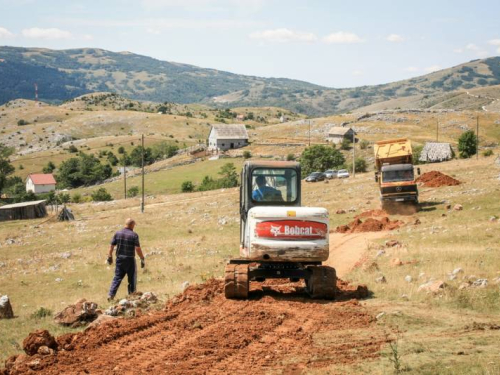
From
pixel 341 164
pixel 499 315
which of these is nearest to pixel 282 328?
pixel 499 315

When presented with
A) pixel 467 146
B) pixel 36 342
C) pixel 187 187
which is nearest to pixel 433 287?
pixel 36 342

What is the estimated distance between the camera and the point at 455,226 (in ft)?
85.7

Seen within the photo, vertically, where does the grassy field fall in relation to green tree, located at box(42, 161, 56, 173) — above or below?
above

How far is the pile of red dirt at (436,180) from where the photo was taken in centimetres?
4272

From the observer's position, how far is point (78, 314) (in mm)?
12438

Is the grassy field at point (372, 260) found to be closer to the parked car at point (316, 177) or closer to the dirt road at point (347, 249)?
the dirt road at point (347, 249)

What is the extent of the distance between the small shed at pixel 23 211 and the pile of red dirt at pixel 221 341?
60247 millimetres

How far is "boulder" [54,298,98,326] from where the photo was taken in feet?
40.8

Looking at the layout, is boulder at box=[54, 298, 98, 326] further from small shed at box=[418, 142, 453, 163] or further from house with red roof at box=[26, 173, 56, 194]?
house with red roof at box=[26, 173, 56, 194]

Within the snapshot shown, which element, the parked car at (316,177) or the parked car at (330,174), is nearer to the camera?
the parked car at (316,177)

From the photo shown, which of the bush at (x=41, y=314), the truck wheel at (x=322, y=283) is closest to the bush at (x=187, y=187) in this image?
the bush at (x=41, y=314)

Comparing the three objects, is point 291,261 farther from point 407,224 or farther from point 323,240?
point 407,224

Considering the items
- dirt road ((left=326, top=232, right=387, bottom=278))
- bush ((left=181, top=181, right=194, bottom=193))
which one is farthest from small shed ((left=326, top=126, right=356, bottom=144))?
dirt road ((left=326, top=232, right=387, bottom=278))

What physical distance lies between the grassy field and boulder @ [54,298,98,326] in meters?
0.24
